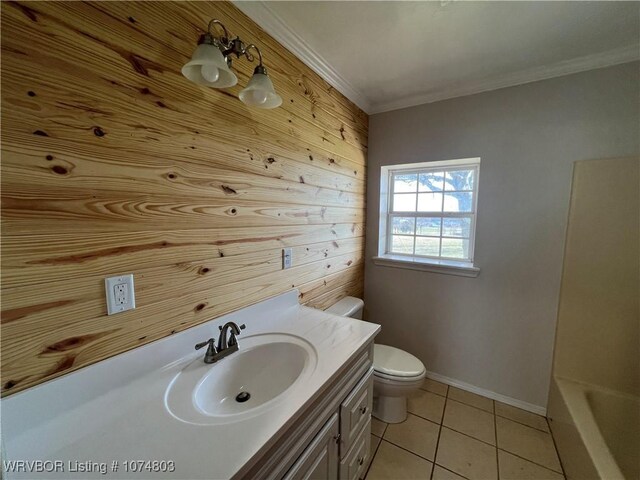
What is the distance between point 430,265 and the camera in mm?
2008

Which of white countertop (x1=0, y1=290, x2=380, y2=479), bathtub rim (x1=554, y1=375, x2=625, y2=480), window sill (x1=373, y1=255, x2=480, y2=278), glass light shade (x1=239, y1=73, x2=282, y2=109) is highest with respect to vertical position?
glass light shade (x1=239, y1=73, x2=282, y2=109)

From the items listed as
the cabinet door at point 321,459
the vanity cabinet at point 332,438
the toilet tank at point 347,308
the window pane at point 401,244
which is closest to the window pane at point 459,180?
the window pane at point 401,244

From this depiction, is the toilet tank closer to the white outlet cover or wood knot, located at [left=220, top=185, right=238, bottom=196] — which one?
wood knot, located at [left=220, top=185, right=238, bottom=196]

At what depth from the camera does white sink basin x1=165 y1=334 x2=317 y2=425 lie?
0.74 meters

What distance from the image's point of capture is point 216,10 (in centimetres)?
103

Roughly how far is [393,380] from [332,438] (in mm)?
732

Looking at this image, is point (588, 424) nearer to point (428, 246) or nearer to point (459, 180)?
point (428, 246)

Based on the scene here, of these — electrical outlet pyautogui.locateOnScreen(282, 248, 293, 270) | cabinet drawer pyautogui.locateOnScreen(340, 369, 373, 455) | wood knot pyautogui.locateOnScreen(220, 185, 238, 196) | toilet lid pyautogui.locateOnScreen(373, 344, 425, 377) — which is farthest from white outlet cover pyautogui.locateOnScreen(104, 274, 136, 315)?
toilet lid pyautogui.locateOnScreen(373, 344, 425, 377)

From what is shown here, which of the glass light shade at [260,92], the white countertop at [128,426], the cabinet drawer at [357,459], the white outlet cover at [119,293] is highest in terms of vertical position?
the glass light shade at [260,92]

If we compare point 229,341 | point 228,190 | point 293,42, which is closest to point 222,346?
point 229,341

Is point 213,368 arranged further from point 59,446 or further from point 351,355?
point 351,355

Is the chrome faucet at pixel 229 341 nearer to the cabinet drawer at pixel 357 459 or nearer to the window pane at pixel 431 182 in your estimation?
the cabinet drawer at pixel 357 459

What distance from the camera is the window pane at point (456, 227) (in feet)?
6.60

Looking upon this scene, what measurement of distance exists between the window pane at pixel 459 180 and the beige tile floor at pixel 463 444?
66.2 inches
